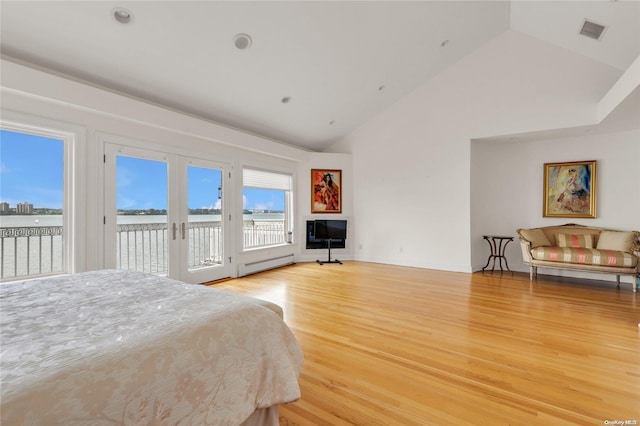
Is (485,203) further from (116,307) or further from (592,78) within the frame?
(116,307)

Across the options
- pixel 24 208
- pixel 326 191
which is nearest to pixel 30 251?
pixel 24 208

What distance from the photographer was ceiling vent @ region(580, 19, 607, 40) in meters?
3.83

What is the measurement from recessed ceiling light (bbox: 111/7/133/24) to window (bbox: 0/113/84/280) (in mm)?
1312

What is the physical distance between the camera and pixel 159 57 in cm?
332

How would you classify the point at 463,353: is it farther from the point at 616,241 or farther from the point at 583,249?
the point at 616,241

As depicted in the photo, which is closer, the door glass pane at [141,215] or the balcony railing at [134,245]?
the balcony railing at [134,245]

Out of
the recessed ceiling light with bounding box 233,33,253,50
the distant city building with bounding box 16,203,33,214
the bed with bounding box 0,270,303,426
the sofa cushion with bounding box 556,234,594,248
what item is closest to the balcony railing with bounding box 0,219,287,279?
the distant city building with bounding box 16,203,33,214

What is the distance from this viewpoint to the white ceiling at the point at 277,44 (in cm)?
283

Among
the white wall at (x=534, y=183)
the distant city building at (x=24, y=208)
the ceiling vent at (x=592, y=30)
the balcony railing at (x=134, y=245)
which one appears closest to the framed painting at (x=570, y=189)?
the white wall at (x=534, y=183)

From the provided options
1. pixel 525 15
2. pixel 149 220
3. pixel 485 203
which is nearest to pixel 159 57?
pixel 149 220

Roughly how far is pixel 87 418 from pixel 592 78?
6.63 meters

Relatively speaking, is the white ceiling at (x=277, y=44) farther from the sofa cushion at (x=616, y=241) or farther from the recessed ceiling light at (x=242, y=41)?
the sofa cushion at (x=616, y=241)

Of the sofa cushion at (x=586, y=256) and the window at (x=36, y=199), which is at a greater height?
the window at (x=36, y=199)

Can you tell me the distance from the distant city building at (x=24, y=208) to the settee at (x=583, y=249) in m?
6.94
